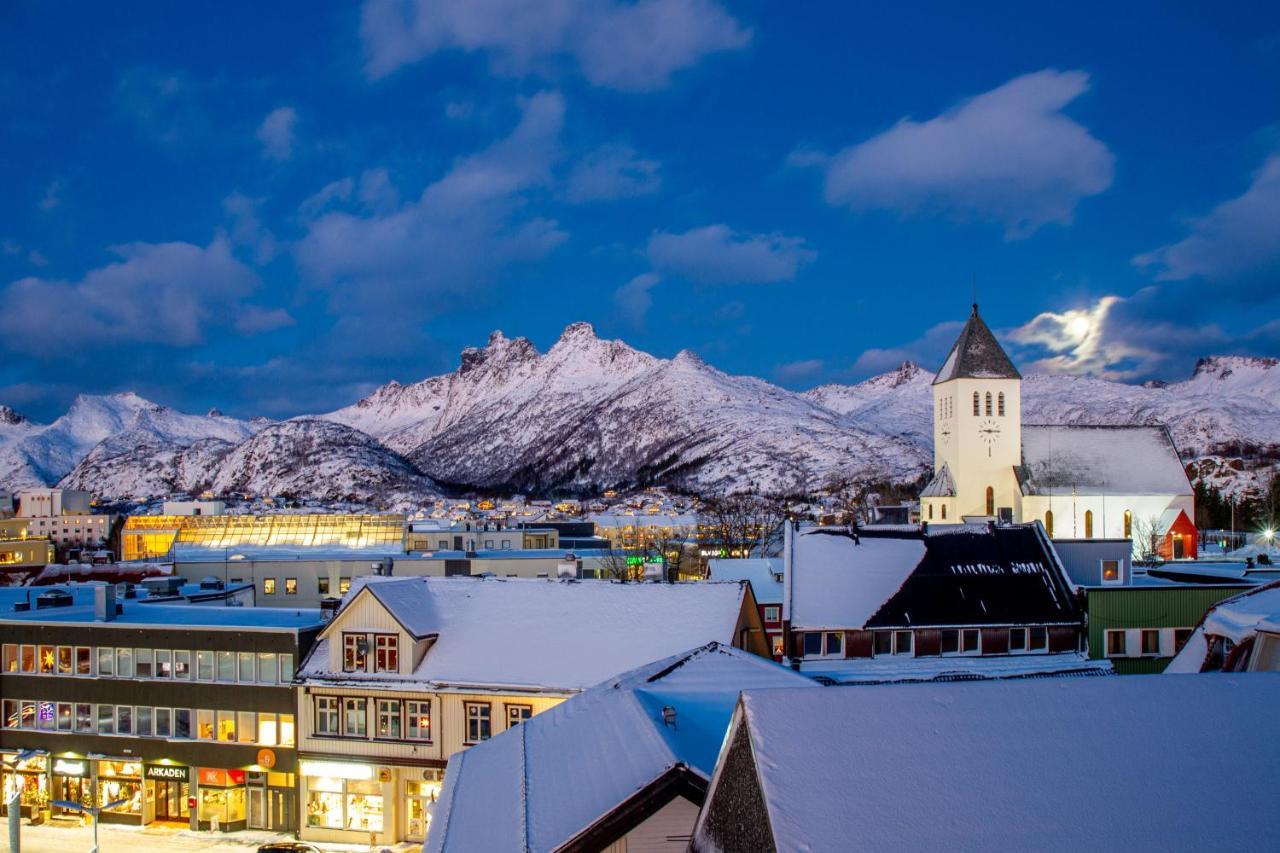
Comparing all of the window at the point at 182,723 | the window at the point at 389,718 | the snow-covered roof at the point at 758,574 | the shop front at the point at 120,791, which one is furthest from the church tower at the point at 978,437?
the shop front at the point at 120,791

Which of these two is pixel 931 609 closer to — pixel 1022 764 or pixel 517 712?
pixel 517 712

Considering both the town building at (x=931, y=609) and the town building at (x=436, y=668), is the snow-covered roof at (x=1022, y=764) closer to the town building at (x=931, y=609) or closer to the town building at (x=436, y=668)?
the town building at (x=436, y=668)

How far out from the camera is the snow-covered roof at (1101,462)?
3334 inches

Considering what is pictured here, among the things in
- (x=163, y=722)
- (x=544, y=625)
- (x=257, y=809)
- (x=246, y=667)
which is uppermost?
(x=544, y=625)

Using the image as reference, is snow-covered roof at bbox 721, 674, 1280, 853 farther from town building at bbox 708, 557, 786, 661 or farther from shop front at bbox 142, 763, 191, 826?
shop front at bbox 142, 763, 191, 826

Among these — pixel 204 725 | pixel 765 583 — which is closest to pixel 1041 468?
pixel 765 583

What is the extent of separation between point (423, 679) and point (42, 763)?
53.0 feet

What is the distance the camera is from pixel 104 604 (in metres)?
38.2

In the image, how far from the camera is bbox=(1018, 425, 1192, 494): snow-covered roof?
278 ft

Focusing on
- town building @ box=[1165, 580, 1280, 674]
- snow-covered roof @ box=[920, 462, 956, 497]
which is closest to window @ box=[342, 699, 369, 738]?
town building @ box=[1165, 580, 1280, 674]

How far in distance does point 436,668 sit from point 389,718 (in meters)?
2.25

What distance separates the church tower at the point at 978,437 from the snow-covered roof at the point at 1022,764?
79814 millimetres

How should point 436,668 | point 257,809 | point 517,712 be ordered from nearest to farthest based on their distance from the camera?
point 517,712 < point 436,668 < point 257,809

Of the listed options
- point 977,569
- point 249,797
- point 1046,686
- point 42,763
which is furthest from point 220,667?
point 1046,686
